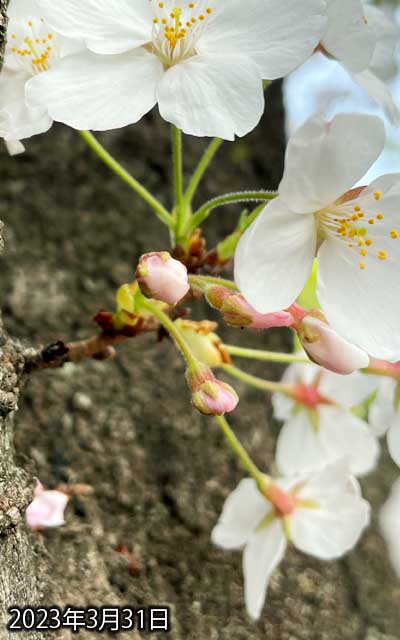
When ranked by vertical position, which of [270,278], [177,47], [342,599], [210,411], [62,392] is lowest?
[342,599]

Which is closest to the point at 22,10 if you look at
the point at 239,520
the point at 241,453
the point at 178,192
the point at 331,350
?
the point at 178,192

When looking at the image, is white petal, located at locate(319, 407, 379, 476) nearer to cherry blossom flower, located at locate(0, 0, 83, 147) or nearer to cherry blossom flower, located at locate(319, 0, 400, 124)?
cherry blossom flower, located at locate(319, 0, 400, 124)

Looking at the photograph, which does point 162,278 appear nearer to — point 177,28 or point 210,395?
point 210,395

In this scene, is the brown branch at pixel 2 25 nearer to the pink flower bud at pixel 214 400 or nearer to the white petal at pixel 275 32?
the white petal at pixel 275 32

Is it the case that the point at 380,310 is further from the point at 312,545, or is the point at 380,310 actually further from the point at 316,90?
the point at 316,90

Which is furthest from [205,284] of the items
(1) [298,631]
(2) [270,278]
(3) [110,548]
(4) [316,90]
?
(4) [316,90]

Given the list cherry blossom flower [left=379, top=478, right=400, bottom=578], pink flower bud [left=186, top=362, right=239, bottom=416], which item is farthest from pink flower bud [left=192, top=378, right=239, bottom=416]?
cherry blossom flower [left=379, top=478, right=400, bottom=578]
